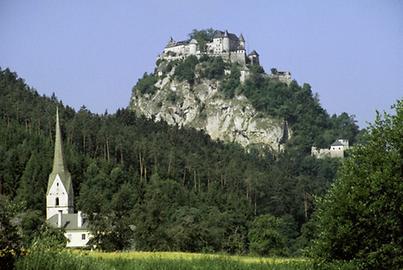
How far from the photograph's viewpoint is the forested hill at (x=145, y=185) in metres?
65.2

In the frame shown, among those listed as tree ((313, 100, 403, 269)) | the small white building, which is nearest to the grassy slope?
tree ((313, 100, 403, 269))

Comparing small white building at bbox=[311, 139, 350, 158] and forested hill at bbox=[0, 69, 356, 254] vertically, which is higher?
small white building at bbox=[311, 139, 350, 158]

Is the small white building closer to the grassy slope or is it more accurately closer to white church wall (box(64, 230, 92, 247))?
white church wall (box(64, 230, 92, 247))

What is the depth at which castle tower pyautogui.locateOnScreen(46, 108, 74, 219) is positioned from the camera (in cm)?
8888

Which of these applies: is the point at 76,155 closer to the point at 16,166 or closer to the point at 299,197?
the point at 16,166

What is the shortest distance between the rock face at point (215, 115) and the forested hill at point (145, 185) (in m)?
62.1

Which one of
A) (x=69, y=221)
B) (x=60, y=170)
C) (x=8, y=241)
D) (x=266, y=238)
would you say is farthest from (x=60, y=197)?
(x=8, y=241)

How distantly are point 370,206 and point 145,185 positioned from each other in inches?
2473

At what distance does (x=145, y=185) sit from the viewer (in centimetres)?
9194

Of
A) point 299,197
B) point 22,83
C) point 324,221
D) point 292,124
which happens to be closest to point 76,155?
point 299,197

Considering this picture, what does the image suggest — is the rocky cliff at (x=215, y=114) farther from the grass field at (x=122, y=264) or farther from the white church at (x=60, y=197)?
the grass field at (x=122, y=264)

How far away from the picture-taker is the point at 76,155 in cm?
9712

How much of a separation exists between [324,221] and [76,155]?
67667 mm

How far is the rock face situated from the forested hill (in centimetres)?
6211
